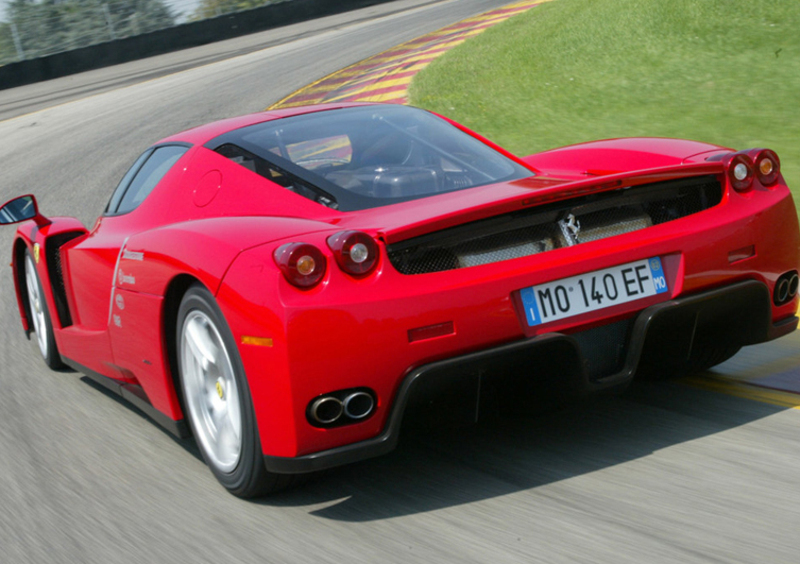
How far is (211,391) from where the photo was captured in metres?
3.23

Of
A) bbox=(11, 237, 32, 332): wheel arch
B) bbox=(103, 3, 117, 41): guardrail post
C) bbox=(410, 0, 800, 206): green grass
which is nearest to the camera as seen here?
bbox=(11, 237, 32, 332): wheel arch

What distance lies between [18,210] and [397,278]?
273 centimetres

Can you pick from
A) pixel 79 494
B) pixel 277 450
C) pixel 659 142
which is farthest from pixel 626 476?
pixel 79 494

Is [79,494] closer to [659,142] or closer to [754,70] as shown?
[659,142]

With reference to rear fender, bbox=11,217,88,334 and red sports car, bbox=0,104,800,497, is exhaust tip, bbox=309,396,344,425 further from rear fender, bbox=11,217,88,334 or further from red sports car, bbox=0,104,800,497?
rear fender, bbox=11,217,88,334

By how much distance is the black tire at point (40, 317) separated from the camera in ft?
16.0

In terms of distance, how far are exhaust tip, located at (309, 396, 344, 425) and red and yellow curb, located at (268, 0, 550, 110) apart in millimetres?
9276

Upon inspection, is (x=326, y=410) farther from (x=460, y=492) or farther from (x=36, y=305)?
(x=36, y=305)

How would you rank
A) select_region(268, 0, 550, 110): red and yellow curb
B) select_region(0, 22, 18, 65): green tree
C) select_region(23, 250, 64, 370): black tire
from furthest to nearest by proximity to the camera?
select_region(0, 22, 18, 65): green tree, select_region(268, 0, 550, 110): red and yellow curb, select_region(23, 250, 64, 370): black tire

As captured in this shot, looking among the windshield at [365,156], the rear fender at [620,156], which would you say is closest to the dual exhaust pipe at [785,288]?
the rear fender at [620,156]

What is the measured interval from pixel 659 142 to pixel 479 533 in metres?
2.00

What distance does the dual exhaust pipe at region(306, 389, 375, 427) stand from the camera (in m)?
2.73

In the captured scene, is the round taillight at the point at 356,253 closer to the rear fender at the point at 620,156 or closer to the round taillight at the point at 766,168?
the rear fender at the point at 620,156

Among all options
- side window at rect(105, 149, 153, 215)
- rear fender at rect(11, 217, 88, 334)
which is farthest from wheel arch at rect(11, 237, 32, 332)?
side window at rect(105, 149, 153, 215)
